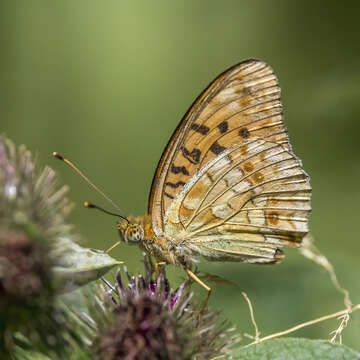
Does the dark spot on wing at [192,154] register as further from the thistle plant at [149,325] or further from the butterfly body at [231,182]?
the thistle plant at [149,325]

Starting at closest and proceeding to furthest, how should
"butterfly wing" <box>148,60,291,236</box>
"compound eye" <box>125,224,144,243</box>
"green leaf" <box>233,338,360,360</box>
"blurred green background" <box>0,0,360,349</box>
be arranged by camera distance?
"green leaf" <box>233,338,360,360</box>, "compound eye" <box>125,224,144,243</box>, "butterfly wing" <box>148,60,291,236</box>, "blurred green background" <box>0,0,360,349</box>

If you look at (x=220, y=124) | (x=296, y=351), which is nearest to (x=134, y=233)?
(x=220, y=124)

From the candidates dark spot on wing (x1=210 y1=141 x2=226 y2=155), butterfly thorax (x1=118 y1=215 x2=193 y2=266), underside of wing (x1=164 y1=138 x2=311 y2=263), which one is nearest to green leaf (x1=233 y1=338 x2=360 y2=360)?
butterfly thorax (x1=118 y1=215 x2=193 y2=266)

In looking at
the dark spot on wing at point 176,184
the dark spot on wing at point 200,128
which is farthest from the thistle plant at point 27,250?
the dark spot on wing at point 200,128

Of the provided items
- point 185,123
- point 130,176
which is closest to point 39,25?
point 130,176

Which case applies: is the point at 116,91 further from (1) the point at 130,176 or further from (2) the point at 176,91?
(1) the point at 130,176

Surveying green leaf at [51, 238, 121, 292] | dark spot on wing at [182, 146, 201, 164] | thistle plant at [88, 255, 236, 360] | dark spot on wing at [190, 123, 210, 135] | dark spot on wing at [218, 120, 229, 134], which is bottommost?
thistle plant at [88, 255, 236, 360]

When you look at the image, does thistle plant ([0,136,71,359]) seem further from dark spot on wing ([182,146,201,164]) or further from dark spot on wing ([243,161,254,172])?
dark spot on wing ([243,161,254,172])
